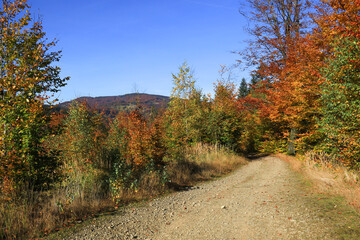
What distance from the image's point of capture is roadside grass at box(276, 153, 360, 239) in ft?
14.2

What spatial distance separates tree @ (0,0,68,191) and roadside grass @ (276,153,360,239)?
7.00 meters

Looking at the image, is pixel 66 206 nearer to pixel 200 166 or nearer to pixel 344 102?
pixel 200 166

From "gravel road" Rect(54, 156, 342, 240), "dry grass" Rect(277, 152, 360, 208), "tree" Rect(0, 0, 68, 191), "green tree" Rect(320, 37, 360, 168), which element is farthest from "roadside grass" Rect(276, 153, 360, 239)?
"tree" Rect(0, 0, 68, 191)

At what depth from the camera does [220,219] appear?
18.0 ft

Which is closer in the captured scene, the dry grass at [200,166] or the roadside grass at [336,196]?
the roadside grass at [336,196]

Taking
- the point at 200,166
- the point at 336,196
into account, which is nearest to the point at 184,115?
the point at 200,166

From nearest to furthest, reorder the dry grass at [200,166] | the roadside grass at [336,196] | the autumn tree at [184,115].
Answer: the roadside grass at [336,196] < the dry grass at [200,166] < the autumn tree at [184,115]

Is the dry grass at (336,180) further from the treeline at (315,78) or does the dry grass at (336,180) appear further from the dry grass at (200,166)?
the dry grass at (200,166)

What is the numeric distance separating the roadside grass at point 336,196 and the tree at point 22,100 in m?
7.00

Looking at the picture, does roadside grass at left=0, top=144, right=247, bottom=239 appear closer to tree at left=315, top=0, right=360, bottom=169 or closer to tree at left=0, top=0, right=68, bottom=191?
tree at left=0, top=0, right=68, bottom=191

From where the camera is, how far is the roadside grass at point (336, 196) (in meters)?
4.33

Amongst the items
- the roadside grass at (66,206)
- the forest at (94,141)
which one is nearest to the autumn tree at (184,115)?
the forest at (94,141)

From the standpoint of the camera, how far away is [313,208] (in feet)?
17.9

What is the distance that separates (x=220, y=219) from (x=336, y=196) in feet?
11.7
